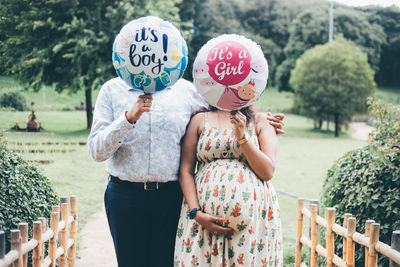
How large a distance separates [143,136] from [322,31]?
3522 centimetres

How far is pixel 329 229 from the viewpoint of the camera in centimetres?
373

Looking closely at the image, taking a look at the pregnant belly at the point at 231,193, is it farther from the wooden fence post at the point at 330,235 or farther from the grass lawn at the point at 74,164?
the grass lawn at the point at 74,164

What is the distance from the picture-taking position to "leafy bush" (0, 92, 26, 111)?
4493 mm

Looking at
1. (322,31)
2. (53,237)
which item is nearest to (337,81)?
(322,31)

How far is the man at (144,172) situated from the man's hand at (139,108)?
0.16 metres

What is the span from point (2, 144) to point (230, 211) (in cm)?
201

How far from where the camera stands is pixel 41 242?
3.08 meters

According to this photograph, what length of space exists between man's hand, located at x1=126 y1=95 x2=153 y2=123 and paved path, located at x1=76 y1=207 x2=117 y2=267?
3208mm

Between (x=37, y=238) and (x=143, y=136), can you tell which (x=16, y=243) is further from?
(x=143, y=136)

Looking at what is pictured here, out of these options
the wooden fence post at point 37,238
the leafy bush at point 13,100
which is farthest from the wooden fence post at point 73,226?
the leafy bush at point 13,100

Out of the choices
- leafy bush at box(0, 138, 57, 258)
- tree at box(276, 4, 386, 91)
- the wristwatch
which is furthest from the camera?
tree at box(276, 4, 386, 91)

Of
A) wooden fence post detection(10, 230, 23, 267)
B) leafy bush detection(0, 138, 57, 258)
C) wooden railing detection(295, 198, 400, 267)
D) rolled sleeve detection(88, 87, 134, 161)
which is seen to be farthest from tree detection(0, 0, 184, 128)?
wooden railing detection(295, 198, 400, 267)

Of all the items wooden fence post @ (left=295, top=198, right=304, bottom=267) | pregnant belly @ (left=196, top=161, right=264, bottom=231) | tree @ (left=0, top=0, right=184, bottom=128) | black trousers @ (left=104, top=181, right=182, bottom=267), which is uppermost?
tree @ (left=0, top=0, right=184, bottom=128)

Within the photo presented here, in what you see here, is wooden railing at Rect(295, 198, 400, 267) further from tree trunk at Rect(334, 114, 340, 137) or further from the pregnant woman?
tree trunk at Rect(334, 114, 340, 137)
